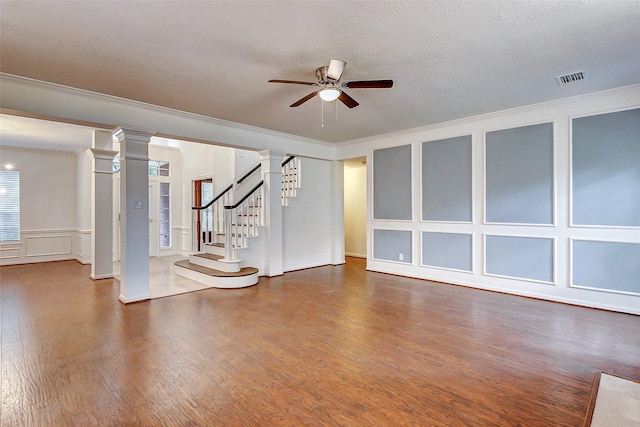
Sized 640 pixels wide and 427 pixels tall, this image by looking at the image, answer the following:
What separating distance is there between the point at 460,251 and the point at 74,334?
17.3ft

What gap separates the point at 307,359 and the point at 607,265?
3.95 metres

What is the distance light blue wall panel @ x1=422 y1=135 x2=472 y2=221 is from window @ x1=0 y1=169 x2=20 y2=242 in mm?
9011

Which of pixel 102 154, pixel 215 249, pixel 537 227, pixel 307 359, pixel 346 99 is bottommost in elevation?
pixel 307 359

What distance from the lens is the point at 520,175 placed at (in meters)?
4.60

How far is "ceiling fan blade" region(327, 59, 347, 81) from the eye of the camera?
111 inches

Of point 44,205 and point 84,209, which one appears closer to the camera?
point 84,209

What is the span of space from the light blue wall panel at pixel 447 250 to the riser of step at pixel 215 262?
3.31m

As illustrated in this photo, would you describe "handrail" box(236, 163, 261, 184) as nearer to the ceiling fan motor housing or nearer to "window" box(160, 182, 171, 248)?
"window" box(160, 182, 171, 248)

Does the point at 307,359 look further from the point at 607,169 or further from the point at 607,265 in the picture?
the point at 607,169

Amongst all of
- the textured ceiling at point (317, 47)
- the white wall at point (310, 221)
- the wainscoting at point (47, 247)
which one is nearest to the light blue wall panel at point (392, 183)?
the white wall at point (310, 221)

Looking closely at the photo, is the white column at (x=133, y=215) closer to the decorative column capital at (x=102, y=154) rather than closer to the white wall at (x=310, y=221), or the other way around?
the decorative column capital at (x=102, y=154)

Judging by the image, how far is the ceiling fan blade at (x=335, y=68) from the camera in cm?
281

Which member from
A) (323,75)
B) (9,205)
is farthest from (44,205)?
(323,75)

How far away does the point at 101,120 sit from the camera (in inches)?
156
